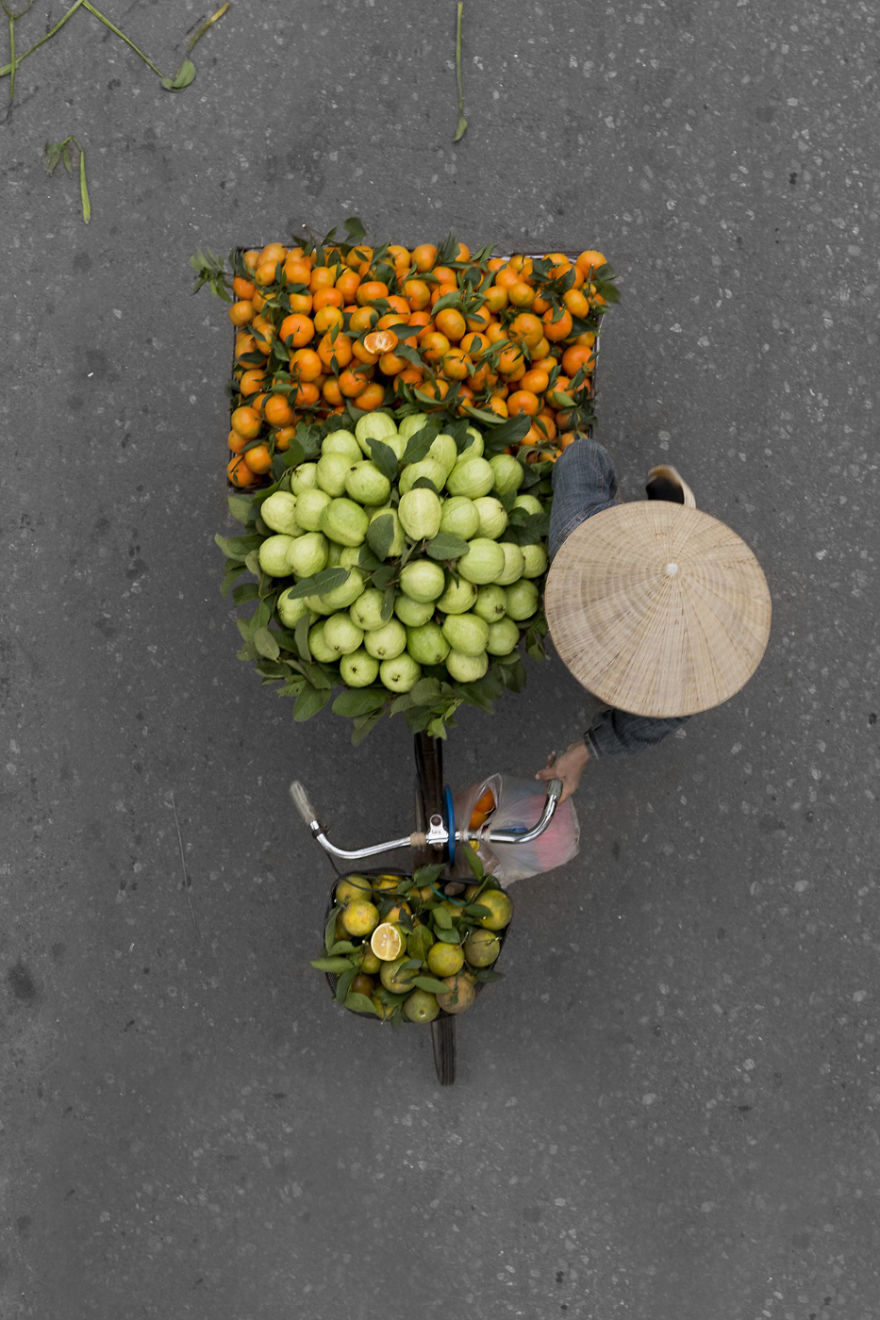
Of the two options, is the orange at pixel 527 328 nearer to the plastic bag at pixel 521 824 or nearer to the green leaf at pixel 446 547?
the green leaf at pixel 446 547

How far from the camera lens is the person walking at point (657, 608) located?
161cm

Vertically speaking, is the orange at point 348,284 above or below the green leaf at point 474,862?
above

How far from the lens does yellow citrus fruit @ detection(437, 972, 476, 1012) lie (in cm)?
194

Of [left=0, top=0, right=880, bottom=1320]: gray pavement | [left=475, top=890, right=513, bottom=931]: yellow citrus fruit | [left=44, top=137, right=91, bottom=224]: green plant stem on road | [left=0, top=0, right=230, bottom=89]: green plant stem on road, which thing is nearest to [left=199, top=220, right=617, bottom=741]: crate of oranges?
[left=475, top=890, right=513, bottom=931]: yellow citrus fruit

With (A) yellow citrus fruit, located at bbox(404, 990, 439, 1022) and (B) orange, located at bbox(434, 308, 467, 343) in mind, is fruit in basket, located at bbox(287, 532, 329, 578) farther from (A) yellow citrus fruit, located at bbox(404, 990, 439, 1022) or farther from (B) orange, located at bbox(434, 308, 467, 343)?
(A) yellow citrus fruit, located at bbox(404, 990, 439, 1022)

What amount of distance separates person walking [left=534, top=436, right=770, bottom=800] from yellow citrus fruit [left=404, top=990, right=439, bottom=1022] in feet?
2.59

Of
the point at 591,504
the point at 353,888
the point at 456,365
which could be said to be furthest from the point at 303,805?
the point at 456,365

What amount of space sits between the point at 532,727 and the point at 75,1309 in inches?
88.3

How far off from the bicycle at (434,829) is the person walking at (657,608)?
422 millimetres

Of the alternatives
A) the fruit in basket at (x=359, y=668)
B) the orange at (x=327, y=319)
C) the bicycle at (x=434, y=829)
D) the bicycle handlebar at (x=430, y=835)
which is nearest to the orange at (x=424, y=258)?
the orange at (x=327, y=319)

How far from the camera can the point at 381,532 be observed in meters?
1.66

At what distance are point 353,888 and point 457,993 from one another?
313mm

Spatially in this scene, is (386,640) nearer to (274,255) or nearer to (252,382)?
(252,382)

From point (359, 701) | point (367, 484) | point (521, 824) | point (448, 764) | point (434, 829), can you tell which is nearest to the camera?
point (367, 484)
